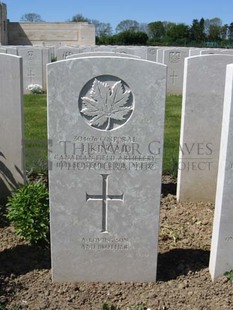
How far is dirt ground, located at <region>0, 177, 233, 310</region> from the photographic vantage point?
3090 millimetres

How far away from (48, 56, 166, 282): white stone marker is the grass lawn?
247 centimetres

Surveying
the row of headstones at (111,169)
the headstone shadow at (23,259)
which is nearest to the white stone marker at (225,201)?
the row of headstones at (111,169)

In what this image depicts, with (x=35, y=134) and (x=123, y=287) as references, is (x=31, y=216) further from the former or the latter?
(x=35, y=134)

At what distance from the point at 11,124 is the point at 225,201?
2.49 metres

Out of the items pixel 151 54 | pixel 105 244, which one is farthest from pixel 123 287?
pixel 151 54

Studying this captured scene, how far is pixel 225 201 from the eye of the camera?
3180 mm

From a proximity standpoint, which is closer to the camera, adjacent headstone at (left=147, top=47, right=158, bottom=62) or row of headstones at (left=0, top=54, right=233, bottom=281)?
row of headstones at (left=0, top=54, right=233, bottom=281)

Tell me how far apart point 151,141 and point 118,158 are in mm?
266

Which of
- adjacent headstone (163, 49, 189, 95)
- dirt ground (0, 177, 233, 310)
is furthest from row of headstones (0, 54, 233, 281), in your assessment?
adjacent headstone (163, 49, 189, 95)

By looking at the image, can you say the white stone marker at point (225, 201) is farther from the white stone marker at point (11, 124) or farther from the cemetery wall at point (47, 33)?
the cemetery wall at point (47, 33)

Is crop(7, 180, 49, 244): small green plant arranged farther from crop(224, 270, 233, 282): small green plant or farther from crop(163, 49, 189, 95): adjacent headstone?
crop(163, 49, 189, 95): adjacent headstone

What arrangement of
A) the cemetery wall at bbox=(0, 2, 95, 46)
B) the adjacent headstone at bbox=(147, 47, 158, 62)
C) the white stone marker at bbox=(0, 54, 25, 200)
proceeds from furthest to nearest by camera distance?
the cemetery wall at bbox=(0, 2, 95, 46) < the adjacent headstone at bbox=(147, 47, 158, 62) < the white stone marker at bbox=(0, 54, 25, 200)

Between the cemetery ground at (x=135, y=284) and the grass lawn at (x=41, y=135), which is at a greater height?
the grass lawn at (x=41, y=135)

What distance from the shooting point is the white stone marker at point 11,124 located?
177 inches
